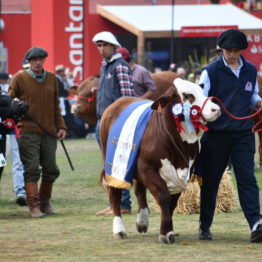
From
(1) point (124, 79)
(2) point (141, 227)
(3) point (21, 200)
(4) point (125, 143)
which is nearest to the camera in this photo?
(4) point (125, 143)

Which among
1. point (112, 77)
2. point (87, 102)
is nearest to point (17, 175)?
point (87, 102)

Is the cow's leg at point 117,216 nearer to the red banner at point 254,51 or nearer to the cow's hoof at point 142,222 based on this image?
the cow's hoof at point 142,222

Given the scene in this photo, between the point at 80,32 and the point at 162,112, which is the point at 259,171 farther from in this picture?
the point at 80,32

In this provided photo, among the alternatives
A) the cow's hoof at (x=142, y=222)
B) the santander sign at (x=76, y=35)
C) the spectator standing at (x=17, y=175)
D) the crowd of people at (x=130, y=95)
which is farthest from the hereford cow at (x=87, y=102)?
the santander sign at (x=76, y=35)

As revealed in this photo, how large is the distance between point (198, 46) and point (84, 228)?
1134 inches

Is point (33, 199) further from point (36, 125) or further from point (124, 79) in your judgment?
point (124, 79)

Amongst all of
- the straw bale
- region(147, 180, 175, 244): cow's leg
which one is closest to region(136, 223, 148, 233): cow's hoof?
region(147, 180, 175, 244): cow's leg

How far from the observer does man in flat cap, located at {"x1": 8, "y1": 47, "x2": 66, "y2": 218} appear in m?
11.9

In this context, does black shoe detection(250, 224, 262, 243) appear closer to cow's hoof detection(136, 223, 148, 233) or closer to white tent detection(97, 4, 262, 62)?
cow's hoof detection(136, 223, 148, 233)

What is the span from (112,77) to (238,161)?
2736 millimetres

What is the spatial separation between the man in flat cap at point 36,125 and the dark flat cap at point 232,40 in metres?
3.06

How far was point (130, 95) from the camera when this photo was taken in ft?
38.8

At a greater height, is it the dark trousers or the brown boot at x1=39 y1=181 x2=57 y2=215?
the dark trousers

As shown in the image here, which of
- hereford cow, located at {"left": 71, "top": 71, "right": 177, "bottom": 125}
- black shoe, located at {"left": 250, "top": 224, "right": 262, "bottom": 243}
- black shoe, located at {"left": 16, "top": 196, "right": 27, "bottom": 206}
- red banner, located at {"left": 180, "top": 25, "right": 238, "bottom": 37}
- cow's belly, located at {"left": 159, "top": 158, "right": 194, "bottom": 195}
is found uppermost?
red banner, located at {"left": 180, "top": 25, "right": 238, "bottom": 37}
